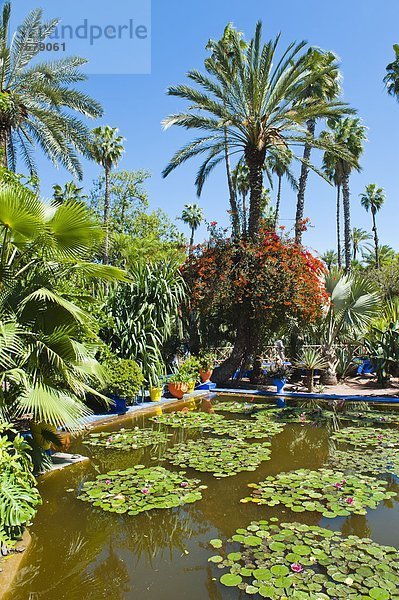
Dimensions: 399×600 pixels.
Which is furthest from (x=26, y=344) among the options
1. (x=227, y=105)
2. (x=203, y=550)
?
(x=227, y=105)

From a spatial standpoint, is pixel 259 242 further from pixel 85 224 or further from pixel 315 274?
pixel 85 224

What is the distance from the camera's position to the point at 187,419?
8352 mm

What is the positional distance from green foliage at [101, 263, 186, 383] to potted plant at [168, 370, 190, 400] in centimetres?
53

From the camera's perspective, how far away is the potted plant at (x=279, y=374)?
11453 millimetres

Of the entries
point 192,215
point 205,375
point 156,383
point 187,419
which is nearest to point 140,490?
point 187,419

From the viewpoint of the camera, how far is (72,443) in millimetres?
6789

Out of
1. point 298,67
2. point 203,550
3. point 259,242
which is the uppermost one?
point 298,67

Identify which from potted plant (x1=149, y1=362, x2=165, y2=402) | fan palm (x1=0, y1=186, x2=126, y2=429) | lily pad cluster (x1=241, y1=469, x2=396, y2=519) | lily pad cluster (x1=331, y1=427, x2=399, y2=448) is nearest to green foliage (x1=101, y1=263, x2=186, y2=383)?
potted plant (x1=149, y1=362, x2=165, y2=402)

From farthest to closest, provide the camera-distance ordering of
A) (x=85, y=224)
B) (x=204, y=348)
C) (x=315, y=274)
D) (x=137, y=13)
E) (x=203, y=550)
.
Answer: (x=204, y=348)
(x=315, y=274)
(x=137, y=13)
(x=85, y=224)
(x=203, y=550)

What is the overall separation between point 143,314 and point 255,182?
5251 millimetres

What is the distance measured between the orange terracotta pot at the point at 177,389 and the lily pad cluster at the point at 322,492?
210 inches

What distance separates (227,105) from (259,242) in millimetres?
3789

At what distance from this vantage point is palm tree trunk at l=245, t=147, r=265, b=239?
1270 cm

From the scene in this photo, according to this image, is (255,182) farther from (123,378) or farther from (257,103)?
(123,378)
